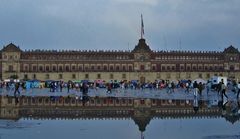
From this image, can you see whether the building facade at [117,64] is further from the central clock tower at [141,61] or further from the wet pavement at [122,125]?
the wet pavement at [122,125]

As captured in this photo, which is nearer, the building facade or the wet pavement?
the wet pavement

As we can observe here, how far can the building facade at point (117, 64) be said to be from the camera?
10194cm

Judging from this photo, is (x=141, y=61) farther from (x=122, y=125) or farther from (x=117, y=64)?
(x=122, y=125)

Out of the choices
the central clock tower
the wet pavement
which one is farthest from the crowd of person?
the central clock tower

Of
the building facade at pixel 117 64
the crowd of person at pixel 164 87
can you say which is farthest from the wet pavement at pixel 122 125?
the building facade at pixel 117 64

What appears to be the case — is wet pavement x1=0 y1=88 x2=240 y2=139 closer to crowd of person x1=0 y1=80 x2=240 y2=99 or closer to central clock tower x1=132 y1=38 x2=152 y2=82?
crowd of person x1=0 y1=80 x2=240 y2=99

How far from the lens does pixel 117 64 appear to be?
341 ft

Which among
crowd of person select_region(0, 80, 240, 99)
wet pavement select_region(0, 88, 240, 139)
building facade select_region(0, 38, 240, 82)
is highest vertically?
building facade select_region(0, 38, 240, 82)

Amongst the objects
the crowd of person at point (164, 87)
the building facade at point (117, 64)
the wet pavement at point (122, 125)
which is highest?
the building facade at point (117, 64)

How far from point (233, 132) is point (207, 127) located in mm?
1271

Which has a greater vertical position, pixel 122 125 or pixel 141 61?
pixel 141 61

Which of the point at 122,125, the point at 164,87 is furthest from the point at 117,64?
the point at 122,125

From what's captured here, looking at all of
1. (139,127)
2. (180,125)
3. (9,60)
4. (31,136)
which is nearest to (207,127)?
(180,125)

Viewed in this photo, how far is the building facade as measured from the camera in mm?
101938
